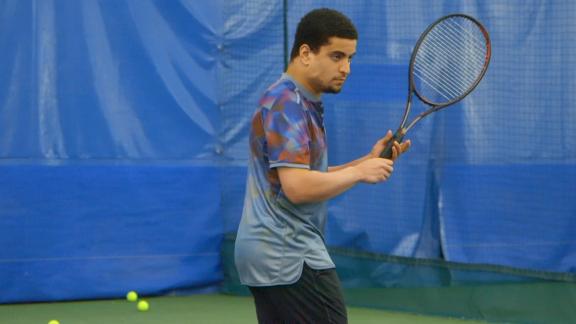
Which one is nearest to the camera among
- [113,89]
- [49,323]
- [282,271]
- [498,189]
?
[282,271]

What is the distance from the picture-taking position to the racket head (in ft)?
19.8

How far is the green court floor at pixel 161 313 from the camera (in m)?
6.52

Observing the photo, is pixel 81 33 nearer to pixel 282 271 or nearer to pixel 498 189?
pixel 498 189

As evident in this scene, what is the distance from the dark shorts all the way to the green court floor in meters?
3.13

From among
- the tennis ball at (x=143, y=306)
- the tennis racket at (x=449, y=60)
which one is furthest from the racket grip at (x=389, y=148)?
the tennis ball at (x=143, y=306)

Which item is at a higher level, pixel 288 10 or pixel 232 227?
pixel 288 10

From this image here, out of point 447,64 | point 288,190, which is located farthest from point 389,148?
point 447,64

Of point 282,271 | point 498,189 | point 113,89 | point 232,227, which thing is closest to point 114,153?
point 113,89

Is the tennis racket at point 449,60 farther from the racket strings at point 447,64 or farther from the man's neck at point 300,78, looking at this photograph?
the man's neck at point 300,78

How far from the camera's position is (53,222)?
7.13m

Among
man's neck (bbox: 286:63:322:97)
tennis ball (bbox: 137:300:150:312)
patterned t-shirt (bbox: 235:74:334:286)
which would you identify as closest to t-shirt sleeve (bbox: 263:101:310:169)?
patterned t-shirt (bbox: 235:74:334:286)

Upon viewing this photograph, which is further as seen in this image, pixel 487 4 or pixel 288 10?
pixel 288 10

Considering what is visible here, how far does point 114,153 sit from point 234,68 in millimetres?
1030

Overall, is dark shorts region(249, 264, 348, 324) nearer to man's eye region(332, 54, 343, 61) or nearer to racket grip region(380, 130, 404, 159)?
racket grip region(380, 130, 404, 159)
